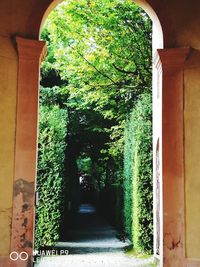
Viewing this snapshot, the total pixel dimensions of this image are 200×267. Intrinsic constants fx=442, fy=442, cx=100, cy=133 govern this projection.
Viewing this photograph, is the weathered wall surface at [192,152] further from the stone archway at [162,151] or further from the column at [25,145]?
the column at [25,145]

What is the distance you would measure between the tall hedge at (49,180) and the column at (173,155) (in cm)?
612

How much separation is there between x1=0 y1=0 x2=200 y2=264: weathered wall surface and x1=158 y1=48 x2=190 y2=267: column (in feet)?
0.37

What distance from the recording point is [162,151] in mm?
8227

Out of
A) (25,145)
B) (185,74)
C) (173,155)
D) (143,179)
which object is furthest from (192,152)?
(143,179)

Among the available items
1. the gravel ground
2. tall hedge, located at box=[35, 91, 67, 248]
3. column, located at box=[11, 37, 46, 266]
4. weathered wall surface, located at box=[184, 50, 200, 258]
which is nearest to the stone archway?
column, located at box=[11, 37, 46, 266]

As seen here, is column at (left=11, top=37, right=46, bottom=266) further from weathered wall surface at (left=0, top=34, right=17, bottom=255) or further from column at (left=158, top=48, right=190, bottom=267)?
column at (left=158, top=48, right=190, bottom=267)

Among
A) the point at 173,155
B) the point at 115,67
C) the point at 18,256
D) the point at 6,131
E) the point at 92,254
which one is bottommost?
the point at 92,254

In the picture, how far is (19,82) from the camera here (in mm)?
8062

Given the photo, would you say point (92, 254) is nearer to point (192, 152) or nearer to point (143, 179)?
point (143, 179)

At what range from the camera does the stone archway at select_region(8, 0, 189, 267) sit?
7812mm

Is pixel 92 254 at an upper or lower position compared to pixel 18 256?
lower

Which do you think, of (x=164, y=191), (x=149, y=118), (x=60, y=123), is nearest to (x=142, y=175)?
(x=149, y=118)

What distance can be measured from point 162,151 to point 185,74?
59.1 inches

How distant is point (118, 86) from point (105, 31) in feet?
7.25
